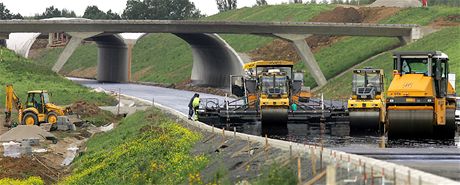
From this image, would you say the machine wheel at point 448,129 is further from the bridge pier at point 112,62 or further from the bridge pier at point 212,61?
the bridge pier at point 112,62

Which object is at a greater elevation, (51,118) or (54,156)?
(51,118)

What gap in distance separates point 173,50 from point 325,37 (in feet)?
115

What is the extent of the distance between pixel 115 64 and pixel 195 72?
16030 millimetres

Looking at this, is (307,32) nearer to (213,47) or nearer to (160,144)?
(213,47)

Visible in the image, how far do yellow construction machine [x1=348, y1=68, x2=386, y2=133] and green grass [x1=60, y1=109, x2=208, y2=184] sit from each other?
764cm

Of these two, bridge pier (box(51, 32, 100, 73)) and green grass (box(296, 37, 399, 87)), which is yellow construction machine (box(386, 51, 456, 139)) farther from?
bridge pier (box(51, 32, 100, 73))

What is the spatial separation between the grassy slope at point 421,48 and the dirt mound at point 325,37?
2354 centimetres

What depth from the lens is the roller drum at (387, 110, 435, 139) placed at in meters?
40.8

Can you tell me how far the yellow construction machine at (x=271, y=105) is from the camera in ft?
163

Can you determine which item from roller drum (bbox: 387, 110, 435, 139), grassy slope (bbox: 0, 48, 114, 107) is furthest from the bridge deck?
roller drum (bbox: 387, 110, 435, 139)

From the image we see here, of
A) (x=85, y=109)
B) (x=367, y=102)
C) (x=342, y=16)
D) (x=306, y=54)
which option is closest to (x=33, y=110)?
(x=85, y=109)

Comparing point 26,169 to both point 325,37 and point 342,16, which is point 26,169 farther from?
point 342,16

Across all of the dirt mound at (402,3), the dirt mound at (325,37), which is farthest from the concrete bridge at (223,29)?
the dirt mound at (402,3)

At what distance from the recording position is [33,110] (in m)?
64.4
